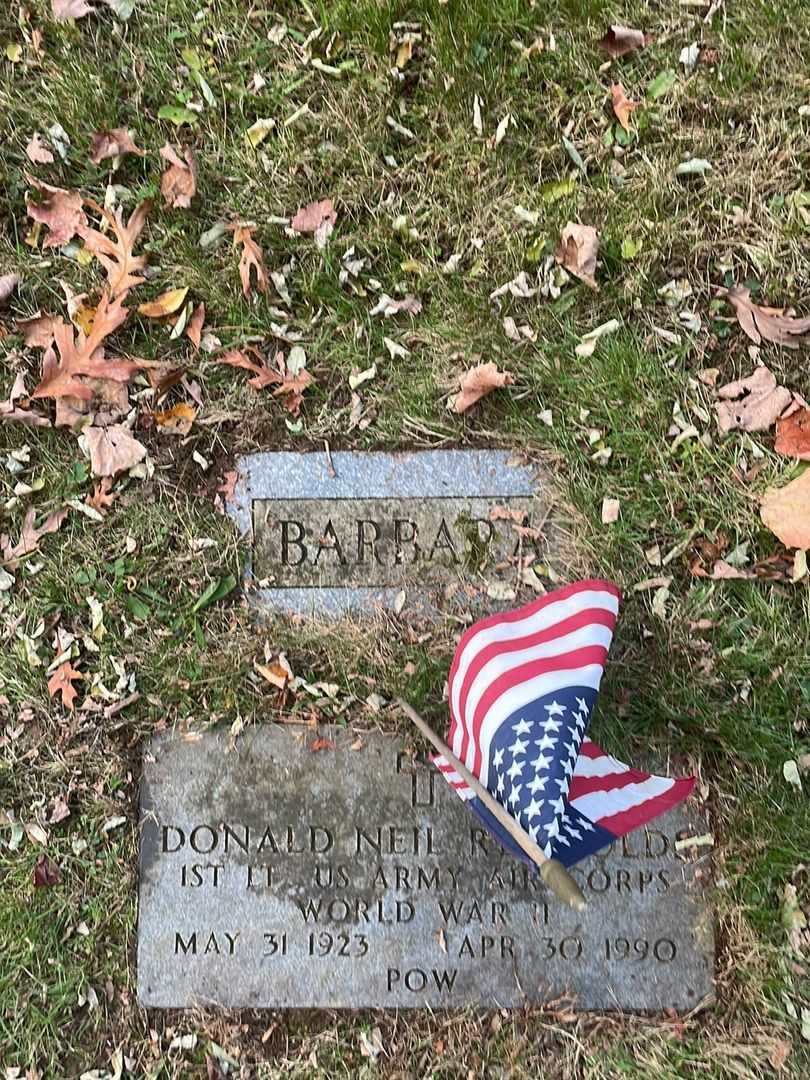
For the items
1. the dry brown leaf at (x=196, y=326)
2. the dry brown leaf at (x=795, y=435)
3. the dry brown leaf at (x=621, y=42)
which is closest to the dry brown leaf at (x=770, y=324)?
the dry brown leaf at (x=795, y=435)

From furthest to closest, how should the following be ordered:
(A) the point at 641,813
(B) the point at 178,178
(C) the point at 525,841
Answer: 1. (B) the point at 178,178
2. (A) the point at 641,813
3. (C) the point at 525,841

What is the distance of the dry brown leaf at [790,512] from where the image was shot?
3.12 meters

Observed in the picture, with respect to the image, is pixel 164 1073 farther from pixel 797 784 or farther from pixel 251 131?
pixel 251 131

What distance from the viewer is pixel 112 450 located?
3.25 meters

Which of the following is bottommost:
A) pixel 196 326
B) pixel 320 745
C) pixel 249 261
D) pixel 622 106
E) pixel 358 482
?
pixel 320 745

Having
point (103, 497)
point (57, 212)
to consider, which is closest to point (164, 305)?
point (57, 212)

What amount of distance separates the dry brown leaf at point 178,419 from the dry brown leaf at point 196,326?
0.24 meters

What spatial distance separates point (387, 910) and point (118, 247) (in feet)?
8.43

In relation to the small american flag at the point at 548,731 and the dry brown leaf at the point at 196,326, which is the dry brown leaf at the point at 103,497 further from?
the small american flag at the point at 548,731

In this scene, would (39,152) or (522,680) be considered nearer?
(522,680)

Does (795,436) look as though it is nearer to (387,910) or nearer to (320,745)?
(320,745)

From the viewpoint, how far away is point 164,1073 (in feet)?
10.1

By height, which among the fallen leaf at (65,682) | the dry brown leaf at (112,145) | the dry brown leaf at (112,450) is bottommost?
the fallen leaf at (65,682)

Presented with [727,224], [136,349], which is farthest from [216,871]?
[727,224]
